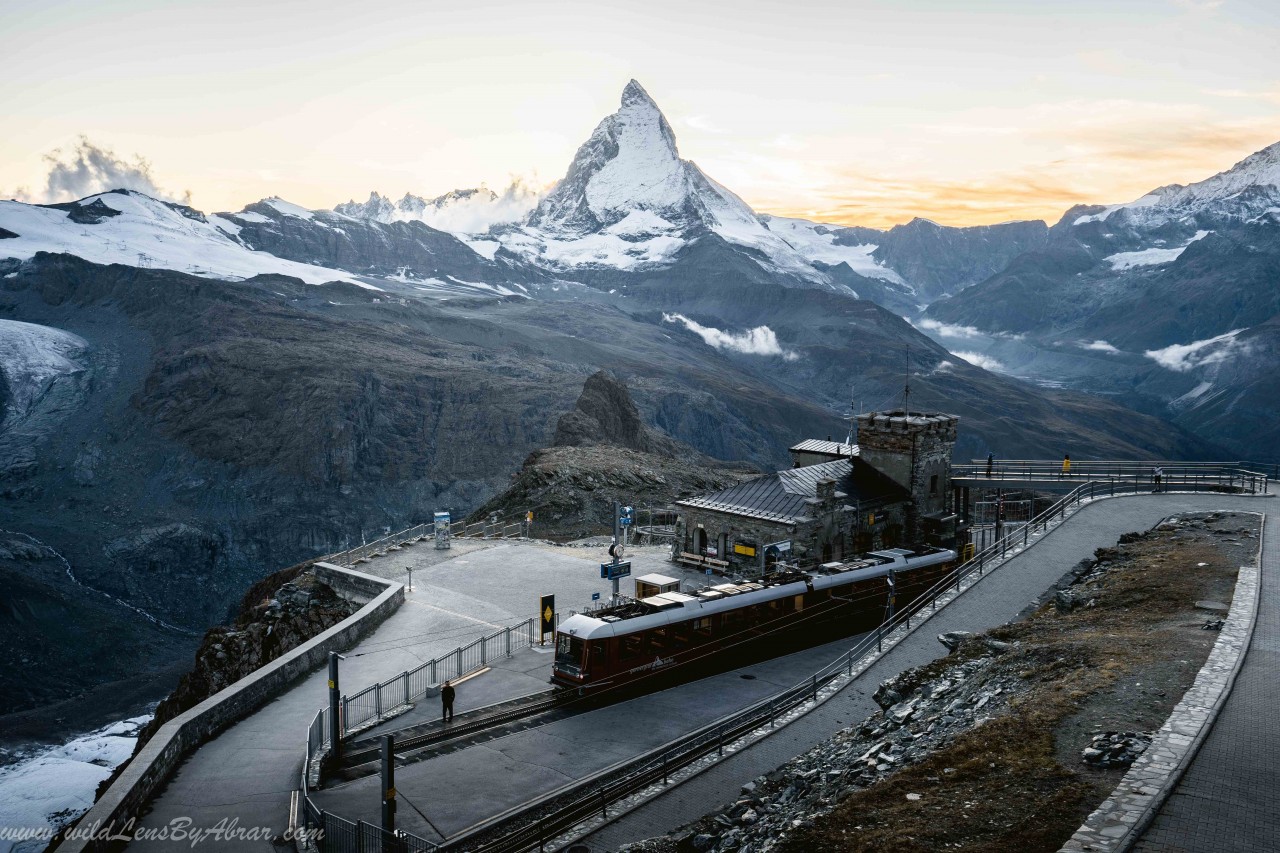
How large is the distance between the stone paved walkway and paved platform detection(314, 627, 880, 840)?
43.3 ft

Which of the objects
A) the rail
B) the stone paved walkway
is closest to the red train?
the rail

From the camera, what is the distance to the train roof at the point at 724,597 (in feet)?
88.0

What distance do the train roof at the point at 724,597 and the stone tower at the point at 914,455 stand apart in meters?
7.69

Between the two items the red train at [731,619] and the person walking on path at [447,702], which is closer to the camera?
the person walking on path at [447,702]

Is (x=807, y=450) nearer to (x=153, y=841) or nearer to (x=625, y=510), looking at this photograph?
(x=625, y=510)

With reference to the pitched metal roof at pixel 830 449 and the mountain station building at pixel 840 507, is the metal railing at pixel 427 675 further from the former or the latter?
the pitched metal roof at pixel 830 449

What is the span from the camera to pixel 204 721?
24062mm

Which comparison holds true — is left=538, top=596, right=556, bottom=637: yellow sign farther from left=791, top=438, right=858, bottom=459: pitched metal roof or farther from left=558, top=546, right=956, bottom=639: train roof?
left=791, top=438, right=858, bottom=459: pitched metal roof

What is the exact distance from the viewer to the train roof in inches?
1056

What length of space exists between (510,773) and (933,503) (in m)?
30.1

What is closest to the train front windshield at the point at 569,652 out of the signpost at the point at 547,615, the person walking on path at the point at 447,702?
the person walking on path at the point at 447,702

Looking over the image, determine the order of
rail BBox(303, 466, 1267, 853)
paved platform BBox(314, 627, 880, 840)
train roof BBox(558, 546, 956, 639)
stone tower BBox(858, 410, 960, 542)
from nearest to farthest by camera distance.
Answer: rail BBox(303, 466, 1267, 853), paved platform BBox(314, 627, 880, 840), train roof BBox(558, 546, 956, 639), stone tower BBox(858, 410, 960, 542)

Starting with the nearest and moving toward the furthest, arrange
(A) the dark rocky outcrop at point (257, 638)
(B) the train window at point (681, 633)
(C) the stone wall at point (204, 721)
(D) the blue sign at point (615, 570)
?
1. (C) the stone wall at point (204, 721)
2. (B) the train window at point (681, 633)
3. (D) the blue sign at point (615, 570)
4. (A) the dark rocky outcrop at point (257, 638)

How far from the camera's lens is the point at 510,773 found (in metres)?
21.8
